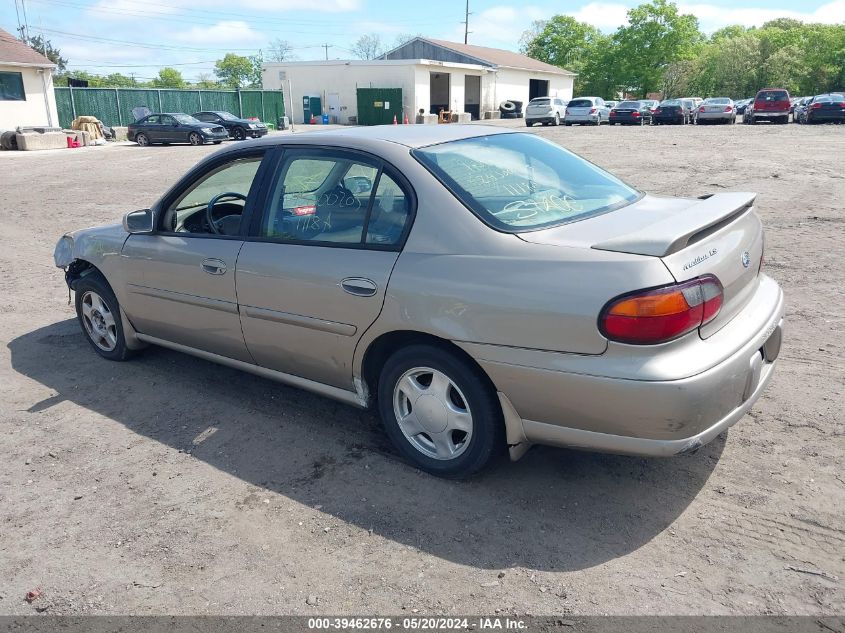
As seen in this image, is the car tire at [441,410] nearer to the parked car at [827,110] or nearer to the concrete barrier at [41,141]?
the concrete barrier at [41,141]

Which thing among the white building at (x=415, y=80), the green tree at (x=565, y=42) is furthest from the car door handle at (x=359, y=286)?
the green tree at (x=565, y=42)

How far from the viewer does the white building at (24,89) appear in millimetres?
30984

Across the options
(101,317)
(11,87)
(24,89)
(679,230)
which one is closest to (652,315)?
(679,230)

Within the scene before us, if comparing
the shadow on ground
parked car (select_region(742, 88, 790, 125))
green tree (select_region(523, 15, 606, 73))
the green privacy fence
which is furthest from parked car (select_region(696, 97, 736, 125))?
green tree (select_region(523, 15, 606, 73))

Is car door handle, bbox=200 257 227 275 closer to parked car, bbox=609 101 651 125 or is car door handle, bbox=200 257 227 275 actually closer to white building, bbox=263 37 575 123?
parked car, bbox=609 101 651 125

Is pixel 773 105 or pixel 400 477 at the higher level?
pixel 773 105

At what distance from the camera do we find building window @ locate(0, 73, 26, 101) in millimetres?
30953

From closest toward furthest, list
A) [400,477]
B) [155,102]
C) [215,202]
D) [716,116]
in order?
[400,477] → [215,202] → [716,116] → [155,102]

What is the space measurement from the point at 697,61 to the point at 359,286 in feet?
283

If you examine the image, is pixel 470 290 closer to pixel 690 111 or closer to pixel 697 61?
pixel 690 111

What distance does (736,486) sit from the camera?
3404 mm

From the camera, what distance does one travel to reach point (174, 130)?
30.3 meters

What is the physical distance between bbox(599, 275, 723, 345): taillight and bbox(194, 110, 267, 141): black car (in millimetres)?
31770

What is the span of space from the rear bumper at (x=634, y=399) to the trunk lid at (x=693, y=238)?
182 mm
